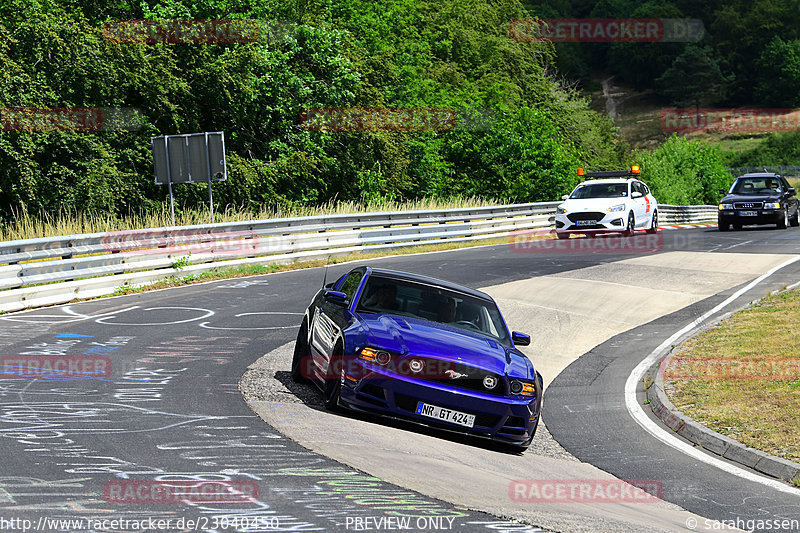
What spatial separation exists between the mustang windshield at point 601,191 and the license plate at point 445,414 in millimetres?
20118

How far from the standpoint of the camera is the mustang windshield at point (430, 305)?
9.39 meters

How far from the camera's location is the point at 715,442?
872cm

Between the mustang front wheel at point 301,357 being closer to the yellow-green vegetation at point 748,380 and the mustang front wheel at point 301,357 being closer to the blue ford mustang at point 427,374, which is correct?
the blue ford mustang at point 427,374

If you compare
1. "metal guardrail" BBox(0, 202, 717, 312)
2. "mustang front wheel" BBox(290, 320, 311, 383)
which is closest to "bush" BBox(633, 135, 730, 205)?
"metal guardrail" BBox(0, 202, 717, 312)

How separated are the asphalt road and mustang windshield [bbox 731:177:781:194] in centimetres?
1868

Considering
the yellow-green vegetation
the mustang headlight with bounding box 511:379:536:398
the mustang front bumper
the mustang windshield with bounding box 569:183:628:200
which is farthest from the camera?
the mustang windshield with bounding box 569:183:628:200

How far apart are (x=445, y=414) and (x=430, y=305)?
163 centimetres

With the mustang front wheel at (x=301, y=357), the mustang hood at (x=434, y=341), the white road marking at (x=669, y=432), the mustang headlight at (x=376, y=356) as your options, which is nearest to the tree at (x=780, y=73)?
the white road marking at (x=669, y=432)

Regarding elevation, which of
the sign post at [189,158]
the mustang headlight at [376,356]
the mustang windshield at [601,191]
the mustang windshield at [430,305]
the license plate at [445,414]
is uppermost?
the sign post at [189,158]

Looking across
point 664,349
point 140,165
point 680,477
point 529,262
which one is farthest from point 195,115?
point 680,477

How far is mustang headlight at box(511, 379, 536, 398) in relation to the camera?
841 cm

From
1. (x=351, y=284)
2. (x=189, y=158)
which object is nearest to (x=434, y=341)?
(x=351, y=284)

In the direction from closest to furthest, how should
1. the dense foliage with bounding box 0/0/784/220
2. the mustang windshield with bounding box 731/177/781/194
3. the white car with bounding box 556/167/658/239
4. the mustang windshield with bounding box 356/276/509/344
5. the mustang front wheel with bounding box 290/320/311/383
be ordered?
the mustang windshield with bounding box 356/276/509/344 < the mustang front wheel with bounding box 290/320/311/383 < the white car with bounding box 556/167/658/239 < the dense foliage with bounding box 0/0/784/220 < the mustang windshield with bounding box 731/177/781/194

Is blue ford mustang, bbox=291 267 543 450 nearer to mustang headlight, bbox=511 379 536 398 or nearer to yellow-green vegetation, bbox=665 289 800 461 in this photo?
mustang headlight, bbox=511 379 536 398
